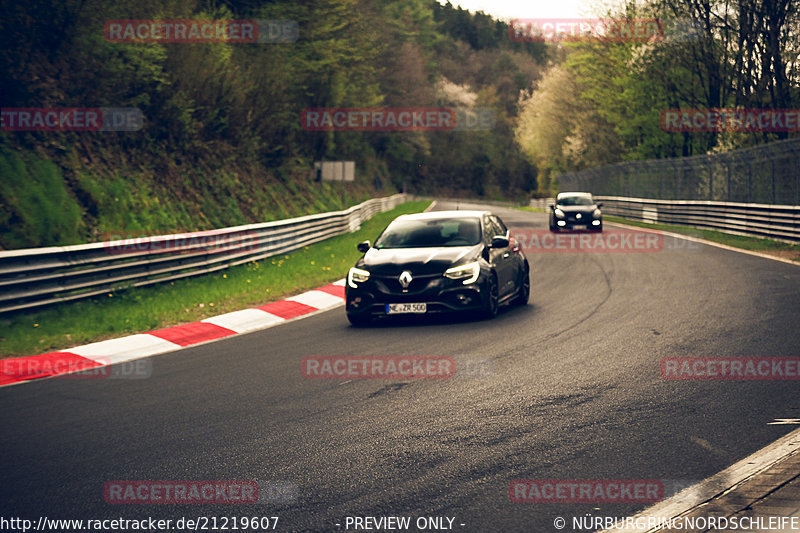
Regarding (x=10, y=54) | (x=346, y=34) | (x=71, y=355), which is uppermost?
(x=346, y=34)

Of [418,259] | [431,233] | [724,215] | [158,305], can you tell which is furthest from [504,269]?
[724,215]

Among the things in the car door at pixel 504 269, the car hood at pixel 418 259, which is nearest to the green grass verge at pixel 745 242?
the car door at pixel 504 269

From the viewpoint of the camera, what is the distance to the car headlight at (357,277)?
1166cm

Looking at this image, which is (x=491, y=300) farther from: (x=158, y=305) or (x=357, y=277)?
(x=158, y=305)

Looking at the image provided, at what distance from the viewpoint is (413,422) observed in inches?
252

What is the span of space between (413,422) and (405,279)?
5109 millimetres

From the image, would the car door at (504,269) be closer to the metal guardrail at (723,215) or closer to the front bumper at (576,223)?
the metal guardrail at (723,215)

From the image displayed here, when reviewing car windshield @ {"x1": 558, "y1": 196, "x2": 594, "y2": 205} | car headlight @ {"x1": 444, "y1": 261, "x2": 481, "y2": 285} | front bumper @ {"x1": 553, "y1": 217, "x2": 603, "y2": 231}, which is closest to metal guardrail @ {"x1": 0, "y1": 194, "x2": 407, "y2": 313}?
car headlight @ {"x1": 444, "y1": 261, "x2": 481, "y2": 285}

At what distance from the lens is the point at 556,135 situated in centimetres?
7369

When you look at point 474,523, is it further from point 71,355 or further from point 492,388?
point 71,355

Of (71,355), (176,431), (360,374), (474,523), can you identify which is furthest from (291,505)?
(71,355)

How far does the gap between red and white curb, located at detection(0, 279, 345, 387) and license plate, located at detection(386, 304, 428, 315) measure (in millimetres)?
1988

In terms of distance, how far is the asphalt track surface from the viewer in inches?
189

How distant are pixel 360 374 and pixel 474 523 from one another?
13.4 ft
